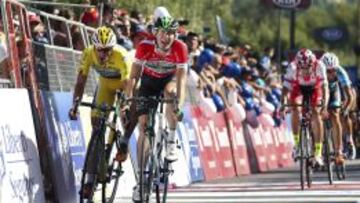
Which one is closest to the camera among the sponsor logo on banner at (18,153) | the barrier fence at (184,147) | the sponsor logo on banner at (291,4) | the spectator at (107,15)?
the sponsor logo on banner at (18,153)

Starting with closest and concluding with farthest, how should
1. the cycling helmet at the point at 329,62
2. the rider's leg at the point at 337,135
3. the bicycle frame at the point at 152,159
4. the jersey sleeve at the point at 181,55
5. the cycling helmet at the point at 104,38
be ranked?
1. the bicycle frame at the point at 152,159
2. the cycling helmet at the point at 104,38
3. the jersey sleeve at the point at 181,55
4. the rider's leg at the point at 337,135
5. the cycling helmet at the point at 329,62

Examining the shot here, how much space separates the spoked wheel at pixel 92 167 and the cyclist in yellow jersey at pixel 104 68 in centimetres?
2

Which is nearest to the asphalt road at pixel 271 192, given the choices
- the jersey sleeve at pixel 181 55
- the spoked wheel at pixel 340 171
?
the spoked wheel at pixel 340 171

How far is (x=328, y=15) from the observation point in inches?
4884

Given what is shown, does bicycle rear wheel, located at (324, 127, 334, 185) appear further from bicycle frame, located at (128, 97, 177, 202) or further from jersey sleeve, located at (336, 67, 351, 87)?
bicycle frame, located at (128, 97, 177, 202)

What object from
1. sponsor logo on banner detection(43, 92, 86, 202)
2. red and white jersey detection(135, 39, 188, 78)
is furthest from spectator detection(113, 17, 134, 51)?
red and white jersey detection(135, 39, 188, 78)

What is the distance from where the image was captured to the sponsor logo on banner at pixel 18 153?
12234 mm

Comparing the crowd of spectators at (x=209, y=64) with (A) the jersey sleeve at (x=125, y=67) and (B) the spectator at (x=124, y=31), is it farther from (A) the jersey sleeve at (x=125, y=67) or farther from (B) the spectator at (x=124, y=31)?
(A) the jersey sleeve at (x=125, y=67)

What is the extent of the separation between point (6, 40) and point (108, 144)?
158cm

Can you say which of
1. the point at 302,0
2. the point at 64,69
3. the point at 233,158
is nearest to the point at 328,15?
the point at 302,0

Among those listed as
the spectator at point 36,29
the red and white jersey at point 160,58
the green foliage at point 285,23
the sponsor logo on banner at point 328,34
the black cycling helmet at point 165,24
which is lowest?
the red and white jersey at point 160,58

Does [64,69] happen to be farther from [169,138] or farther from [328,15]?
[328,15]

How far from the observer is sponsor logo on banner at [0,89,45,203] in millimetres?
12234

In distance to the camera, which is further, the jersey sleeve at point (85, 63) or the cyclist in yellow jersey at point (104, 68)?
the jersey sleeve at point (85, 63)
